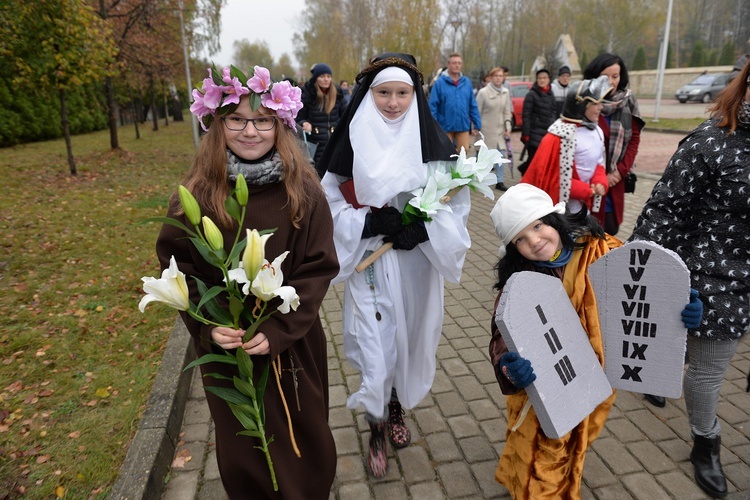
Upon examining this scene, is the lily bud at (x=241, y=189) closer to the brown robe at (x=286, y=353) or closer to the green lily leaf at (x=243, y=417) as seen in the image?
the brown robe at (x=286, y=353)

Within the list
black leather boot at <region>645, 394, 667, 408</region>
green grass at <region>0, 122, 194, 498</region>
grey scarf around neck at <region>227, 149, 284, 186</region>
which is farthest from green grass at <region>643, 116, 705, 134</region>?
grey scarf around neck at <region>227, 149, 284, 186</region>

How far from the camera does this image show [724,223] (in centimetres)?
225

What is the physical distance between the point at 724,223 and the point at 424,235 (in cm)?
137

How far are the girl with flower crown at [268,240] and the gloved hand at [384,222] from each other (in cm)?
39

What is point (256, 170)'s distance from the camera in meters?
1.87

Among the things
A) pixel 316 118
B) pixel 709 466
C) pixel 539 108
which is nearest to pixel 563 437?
pixel 709 466

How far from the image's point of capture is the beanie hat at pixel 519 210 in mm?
1994

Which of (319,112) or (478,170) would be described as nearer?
(478,170)

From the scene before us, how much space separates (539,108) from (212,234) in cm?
782

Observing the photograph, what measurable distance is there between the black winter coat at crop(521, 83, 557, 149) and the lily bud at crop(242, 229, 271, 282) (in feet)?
25.1

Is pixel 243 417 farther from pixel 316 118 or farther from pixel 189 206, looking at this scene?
pixel 316 118

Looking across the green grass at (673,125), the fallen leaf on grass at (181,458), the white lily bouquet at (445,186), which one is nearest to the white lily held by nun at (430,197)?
the white lily bouquet at (445,186)

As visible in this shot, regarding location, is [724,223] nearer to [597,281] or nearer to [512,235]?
[597,281]

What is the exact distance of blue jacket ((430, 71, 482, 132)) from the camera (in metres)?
8.08
